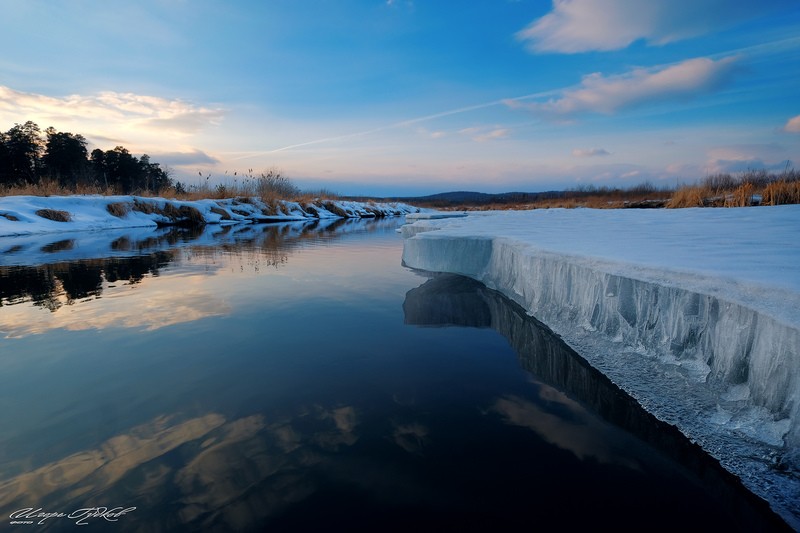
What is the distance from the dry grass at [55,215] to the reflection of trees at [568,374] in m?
15.4

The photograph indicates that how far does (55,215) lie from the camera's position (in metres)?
13.6

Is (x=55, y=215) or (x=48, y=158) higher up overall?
(x=48, y=158)

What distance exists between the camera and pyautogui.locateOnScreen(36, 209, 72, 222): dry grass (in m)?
13.3

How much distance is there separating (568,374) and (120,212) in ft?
62.8

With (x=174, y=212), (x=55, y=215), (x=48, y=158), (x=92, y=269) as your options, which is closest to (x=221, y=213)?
(x=174, y=212)

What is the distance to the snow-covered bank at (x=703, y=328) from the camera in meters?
1.43

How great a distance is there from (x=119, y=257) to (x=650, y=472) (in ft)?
29.0

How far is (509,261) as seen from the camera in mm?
4309

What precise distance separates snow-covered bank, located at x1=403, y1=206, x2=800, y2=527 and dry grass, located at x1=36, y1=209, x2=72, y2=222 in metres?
17.0

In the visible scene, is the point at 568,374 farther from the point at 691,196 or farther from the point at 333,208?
the point at 333,208

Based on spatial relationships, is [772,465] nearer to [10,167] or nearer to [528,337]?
[528,337]

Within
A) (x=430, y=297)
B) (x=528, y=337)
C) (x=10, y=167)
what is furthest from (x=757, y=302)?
(x=10, y=167)

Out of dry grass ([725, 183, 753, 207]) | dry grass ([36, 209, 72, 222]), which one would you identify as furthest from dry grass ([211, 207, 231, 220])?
dry grass ([725, 183, 753, 207])

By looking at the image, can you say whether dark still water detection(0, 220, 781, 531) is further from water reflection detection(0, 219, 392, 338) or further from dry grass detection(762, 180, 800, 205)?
dry grass detection(762, 180, 800, 205)
